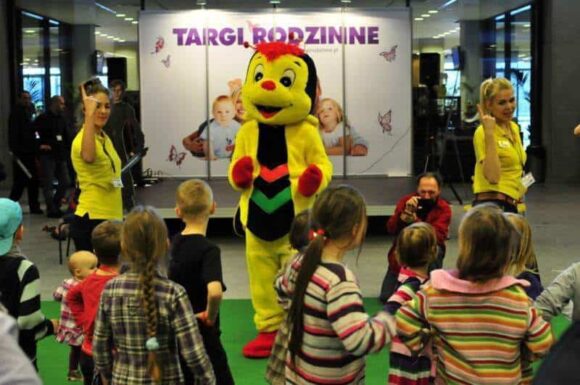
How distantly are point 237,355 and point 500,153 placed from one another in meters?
1.97

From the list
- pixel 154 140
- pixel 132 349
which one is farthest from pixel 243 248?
pixel 132 349

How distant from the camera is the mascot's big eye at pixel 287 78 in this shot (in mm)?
5820

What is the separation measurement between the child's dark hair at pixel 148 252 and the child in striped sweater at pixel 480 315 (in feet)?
2.81

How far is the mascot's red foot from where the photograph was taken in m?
5.59

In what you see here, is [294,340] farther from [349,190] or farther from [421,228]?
[421,228]

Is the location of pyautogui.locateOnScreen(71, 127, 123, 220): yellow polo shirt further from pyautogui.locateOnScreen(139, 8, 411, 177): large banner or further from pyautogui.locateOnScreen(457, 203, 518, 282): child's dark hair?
pyautogui.locateOnScreen(139, 8, 411, 177): large banner

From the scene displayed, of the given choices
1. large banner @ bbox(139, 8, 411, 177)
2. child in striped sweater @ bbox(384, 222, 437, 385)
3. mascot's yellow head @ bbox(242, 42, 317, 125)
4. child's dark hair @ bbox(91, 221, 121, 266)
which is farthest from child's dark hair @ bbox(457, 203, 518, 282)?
large banner @ bbox(139, 8, 411, 177)

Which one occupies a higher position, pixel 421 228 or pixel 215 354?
pixel 421 228

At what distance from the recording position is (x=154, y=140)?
44.6 feet

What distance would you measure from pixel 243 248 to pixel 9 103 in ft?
24.0

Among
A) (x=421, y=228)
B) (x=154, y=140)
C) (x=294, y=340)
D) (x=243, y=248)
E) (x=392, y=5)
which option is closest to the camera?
(x=294, y=340)

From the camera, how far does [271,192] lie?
18.5ft

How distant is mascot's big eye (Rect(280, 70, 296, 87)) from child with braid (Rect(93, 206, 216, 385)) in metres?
2.57

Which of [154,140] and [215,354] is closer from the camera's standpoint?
[215,354]
